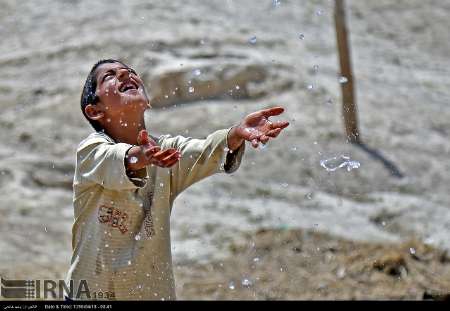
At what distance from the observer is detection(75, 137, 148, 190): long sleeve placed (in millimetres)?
2730

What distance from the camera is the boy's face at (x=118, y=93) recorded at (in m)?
2.98

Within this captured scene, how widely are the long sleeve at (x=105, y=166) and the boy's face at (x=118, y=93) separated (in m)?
0.14

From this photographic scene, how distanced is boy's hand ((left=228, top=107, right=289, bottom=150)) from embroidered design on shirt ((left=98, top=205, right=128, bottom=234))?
46 cm

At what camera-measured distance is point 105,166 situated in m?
2.78

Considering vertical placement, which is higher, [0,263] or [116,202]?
[116,202]

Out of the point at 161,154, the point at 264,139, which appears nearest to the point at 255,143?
the point at 264,139

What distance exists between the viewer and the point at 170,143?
10.3 ft

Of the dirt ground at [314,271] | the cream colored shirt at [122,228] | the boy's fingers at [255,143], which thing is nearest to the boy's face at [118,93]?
→ the cream colored shirt at [122,228]

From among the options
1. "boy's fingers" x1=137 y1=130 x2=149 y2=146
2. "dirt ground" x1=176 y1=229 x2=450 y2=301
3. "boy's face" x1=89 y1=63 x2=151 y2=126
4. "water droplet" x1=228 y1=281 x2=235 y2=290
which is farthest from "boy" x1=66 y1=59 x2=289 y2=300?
"water droplet" x1=228 y1=281 x2=235 y2=290

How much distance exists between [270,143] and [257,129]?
179 inches

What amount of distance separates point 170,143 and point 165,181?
0.51ft

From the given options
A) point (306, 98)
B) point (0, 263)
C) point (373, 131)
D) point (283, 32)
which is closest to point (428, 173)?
point (373, 131)

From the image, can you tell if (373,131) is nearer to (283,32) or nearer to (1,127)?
(283,32)

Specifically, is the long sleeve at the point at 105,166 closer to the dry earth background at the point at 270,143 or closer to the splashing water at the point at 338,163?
the dry earth background at the point at 270,143
